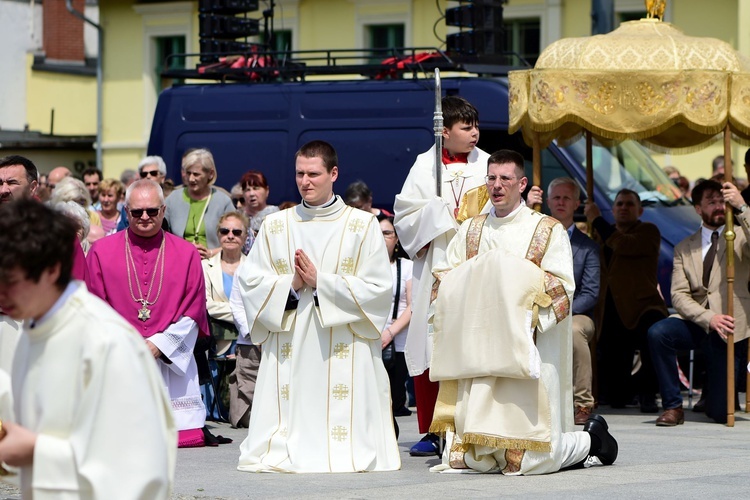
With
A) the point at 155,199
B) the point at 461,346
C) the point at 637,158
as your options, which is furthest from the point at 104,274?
the point at 637,158

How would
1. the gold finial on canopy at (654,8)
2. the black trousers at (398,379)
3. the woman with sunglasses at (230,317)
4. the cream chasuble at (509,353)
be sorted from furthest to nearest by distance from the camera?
the gold finial on canopy at (654,8) → the black trousers at (398,379) → the woman with sunglasses at (230,317) → the cream chasuble at (509,353)

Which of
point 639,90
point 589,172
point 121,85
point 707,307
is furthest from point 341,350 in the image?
point 121,85

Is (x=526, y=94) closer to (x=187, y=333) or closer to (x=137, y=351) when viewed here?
(x=187, y=333)

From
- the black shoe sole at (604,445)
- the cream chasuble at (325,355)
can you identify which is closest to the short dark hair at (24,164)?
the cream chasuble at (325,355)

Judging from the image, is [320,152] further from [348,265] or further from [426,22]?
[426,22]

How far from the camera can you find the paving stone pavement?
757 cm

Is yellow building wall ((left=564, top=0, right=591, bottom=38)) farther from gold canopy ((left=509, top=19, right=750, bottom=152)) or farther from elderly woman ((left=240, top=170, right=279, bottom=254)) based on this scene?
gold canopy ((left=509, top=19, right=750, bottom=152))

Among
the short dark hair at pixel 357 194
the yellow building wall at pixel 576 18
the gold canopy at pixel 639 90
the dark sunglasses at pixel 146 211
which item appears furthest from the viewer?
the yellow building wall at pixel 576 18

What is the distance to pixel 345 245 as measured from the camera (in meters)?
8.68

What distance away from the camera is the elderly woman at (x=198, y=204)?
12.1 meters

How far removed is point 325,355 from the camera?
28.3ft

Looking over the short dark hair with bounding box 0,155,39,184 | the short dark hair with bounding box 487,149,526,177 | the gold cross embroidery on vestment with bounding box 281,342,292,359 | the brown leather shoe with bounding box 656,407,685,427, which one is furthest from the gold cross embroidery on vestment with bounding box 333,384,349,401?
the brown leather shoe with bounding box 656,407,685,427

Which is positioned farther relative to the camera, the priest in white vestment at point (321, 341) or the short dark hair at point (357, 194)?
the short dark hair at point (357, 194)

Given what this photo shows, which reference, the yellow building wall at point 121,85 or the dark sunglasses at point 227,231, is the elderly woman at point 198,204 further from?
the yellow building wall at point 121,85
